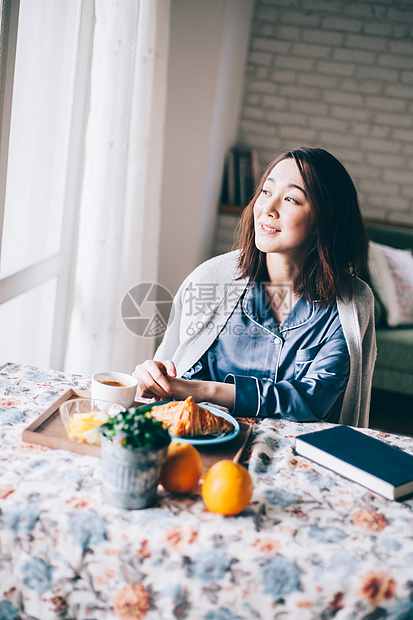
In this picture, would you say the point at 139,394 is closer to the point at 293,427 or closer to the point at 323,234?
the point at 293,427

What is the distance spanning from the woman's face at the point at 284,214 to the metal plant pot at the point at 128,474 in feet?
2.72

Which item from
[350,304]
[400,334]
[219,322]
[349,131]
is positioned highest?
[349,131]

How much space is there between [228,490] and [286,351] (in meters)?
0.75

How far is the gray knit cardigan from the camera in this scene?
5.19 feet

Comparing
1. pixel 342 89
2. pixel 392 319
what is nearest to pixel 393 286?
pixel 392 319

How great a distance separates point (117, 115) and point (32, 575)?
1917mm

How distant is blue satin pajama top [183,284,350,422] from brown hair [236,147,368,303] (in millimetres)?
59

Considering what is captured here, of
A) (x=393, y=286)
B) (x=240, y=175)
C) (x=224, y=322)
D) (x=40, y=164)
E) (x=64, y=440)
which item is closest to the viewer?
(x=64, y=440)

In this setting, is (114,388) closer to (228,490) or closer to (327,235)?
(228,490)

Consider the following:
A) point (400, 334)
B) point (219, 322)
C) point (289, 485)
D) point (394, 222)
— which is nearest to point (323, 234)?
point (219, 322)

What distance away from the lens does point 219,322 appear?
1.68 meters

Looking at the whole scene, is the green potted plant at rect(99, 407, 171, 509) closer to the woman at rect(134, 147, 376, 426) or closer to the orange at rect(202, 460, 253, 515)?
the orange at rect(202, 460, 253, 515)

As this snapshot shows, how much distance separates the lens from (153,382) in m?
1.36

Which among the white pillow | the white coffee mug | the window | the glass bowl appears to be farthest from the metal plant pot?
the white pillow
